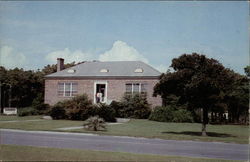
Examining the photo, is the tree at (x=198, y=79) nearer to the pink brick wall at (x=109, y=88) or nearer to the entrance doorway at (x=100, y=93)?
the pink brick wall at (x=109, y=88)

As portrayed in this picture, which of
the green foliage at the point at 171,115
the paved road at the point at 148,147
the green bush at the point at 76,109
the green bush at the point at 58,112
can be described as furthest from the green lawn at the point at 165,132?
the green bush at the point at 58,112

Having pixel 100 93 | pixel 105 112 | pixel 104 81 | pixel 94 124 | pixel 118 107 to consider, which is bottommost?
pixel 94 124

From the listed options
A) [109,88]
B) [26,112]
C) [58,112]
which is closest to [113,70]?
[109,88]

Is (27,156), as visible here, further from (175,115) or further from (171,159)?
(175,115)

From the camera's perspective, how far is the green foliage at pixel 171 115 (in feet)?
113

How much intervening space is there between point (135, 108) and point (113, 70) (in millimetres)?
7812

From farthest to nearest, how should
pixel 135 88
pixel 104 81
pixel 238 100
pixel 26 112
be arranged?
pixel 104 81 → pixel 135 88 → pixel 26 112 → pixel 238 100

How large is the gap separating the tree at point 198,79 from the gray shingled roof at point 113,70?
17.4 meters

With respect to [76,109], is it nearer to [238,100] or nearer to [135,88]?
[135,88]

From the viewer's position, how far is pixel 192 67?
21578 millimetres

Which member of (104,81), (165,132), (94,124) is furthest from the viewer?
(104,81)

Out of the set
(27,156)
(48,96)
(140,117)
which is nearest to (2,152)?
(27,156)

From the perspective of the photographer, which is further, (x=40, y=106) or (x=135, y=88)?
(x=40, y=106)

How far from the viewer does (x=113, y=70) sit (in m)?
43.9
